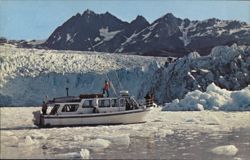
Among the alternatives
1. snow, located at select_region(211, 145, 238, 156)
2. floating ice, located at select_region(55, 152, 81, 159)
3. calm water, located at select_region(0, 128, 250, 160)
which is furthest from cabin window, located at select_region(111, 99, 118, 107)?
floating ice, located at select_region(55, 152, 81, 159)

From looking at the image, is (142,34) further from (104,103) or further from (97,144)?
(97,144)

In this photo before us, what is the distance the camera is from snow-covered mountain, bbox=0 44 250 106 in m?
47.7

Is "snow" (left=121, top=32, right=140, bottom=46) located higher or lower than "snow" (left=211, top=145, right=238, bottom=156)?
higher

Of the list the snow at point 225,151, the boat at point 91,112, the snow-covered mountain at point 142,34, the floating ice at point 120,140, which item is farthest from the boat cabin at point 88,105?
the snow-covered mountain at point 142,34

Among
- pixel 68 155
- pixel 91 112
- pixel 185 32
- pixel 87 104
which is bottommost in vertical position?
pixel 68 155

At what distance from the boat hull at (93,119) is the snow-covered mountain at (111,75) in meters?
22.5

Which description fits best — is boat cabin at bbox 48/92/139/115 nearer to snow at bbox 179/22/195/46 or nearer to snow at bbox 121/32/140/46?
snow at bbox 179/22/195/46

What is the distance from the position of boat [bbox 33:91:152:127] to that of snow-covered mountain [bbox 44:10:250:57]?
352 feet

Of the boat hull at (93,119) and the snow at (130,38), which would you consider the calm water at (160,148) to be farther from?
the snow at (130,38)

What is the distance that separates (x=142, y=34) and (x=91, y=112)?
14802 centimetres

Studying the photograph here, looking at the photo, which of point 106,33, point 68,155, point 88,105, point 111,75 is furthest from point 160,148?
point 106,33

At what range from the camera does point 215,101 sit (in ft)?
119

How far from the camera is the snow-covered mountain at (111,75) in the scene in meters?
47.7

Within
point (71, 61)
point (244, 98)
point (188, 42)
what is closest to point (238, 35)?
point (188, 42)
